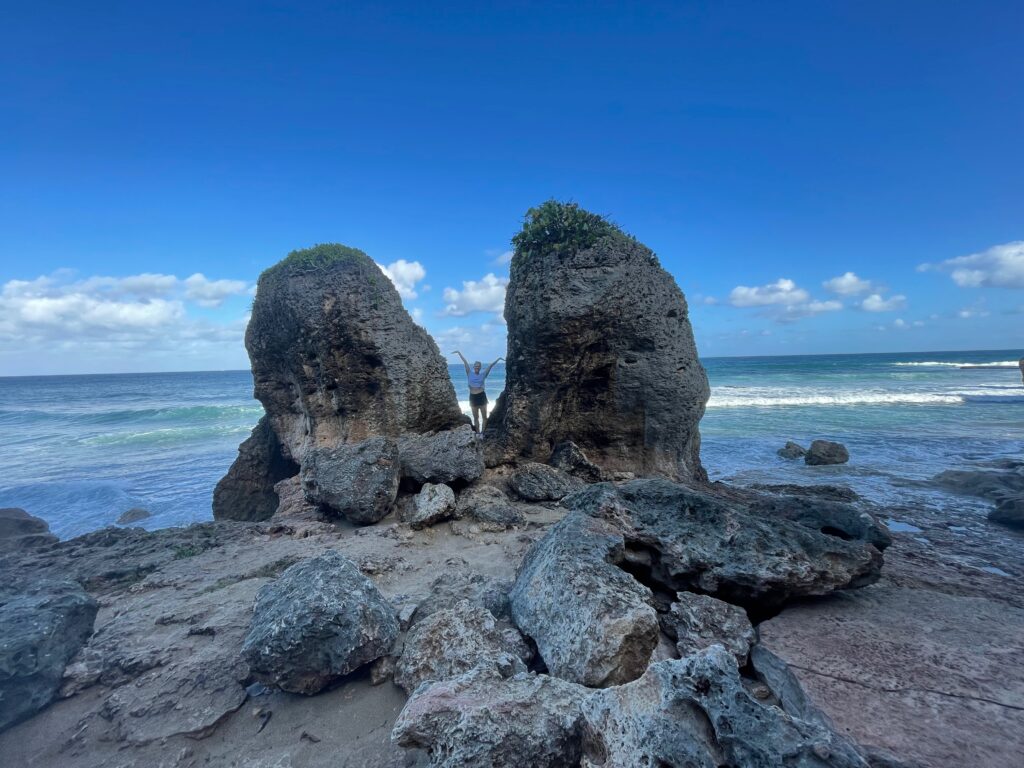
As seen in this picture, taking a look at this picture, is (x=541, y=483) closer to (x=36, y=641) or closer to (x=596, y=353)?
(x=596, y=353)

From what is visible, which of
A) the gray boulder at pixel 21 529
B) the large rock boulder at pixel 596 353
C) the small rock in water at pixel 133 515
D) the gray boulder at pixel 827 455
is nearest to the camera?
the large rock boulder at pixel 596 353

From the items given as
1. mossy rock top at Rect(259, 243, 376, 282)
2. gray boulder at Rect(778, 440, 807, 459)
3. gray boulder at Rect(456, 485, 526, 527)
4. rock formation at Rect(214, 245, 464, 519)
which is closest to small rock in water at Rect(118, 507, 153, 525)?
rock formation at Rect(214, 245, 464, 519)

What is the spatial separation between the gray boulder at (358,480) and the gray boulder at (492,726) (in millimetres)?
4535

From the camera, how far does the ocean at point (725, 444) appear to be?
12406 mm

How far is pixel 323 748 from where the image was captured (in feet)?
10.1

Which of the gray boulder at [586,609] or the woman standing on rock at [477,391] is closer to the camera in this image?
the gray boulder at [586,609]

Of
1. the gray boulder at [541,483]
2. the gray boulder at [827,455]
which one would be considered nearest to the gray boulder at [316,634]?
the gray boulder at [541,483]

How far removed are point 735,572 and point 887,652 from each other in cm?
102

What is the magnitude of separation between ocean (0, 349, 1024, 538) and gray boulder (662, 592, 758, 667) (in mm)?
7799

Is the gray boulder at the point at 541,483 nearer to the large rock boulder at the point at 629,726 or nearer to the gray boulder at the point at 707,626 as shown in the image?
the gray boulder at the point at 707,626

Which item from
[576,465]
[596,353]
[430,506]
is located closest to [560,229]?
[596,353]

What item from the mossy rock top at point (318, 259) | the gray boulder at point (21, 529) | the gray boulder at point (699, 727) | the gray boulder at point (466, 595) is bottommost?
the gray boulder at point (21, 529)

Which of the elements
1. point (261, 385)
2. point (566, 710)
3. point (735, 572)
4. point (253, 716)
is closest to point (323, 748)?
point (253, 716)

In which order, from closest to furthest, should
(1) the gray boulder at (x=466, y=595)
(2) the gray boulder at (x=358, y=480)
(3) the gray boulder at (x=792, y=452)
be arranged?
(1) the gray boulder at (x=466, y=595) → (2) the gray boulder at (x=358, y=480) → (3) the gray boulder at (x=792, y=452)
